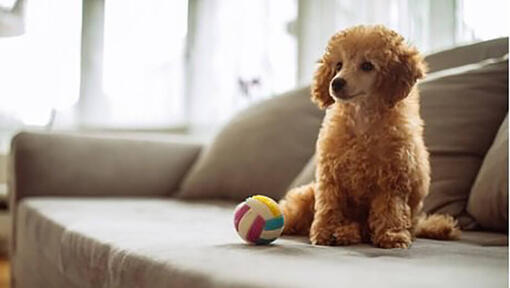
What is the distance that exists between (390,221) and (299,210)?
0.61 feet

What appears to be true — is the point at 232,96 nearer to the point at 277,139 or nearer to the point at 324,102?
the point at 277,139

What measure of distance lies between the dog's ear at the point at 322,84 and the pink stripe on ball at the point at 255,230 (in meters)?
0.21

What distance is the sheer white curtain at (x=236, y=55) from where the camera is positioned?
2207mm

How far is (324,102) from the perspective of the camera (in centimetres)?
96

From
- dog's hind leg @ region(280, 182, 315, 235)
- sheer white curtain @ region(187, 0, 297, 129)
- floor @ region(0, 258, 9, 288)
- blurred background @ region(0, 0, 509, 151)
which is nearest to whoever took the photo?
dog's hind leg @ region(280, 182, 315, 235)

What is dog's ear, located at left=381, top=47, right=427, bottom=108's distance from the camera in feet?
2.90

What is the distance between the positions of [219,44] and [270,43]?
526 mm

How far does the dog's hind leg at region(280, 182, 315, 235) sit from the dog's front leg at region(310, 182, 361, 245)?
2.2 inches

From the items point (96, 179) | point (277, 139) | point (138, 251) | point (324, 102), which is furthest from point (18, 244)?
point (324, 102)

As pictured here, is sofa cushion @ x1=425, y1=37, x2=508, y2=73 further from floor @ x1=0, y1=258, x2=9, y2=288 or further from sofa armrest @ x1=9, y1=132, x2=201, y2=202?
floor @ x1=0, y1=258, x2=9, y2=288

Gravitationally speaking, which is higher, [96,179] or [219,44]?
[219,44]

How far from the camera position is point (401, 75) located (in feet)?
2.91

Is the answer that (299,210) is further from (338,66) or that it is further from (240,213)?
(338,66)

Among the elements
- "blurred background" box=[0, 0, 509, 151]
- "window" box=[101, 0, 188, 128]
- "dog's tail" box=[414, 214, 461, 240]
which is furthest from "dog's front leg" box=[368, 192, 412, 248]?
"window" box=[101, 0, 188, 128]
